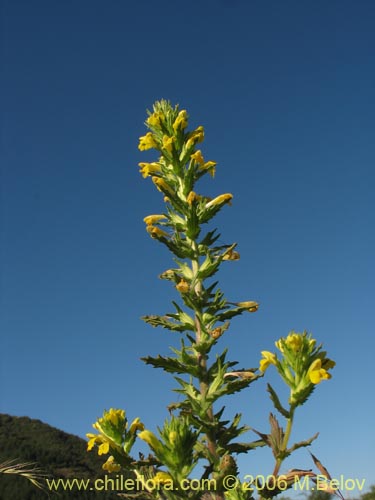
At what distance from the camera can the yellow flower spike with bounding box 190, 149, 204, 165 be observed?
3928 millimetres

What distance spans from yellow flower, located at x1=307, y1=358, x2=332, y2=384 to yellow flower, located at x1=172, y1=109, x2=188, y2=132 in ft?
8.22

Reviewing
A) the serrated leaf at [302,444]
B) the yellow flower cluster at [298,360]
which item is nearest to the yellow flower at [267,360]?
the yellow flower cluster at [298,360]

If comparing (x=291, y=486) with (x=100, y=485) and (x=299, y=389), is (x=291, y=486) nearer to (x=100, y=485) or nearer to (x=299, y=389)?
(x=299, y=389)

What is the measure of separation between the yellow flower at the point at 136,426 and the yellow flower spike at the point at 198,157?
2.13 metres

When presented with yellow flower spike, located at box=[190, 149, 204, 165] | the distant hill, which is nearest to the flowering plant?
yellow flower spike, located at box=[190, 149, 204, 165]

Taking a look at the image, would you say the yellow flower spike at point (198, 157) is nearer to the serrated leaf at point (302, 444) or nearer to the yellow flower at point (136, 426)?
the yellow flower at point (136, 426)

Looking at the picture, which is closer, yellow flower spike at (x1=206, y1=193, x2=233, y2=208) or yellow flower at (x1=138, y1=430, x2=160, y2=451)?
yellow flower at (x1=138, y1=430, x2=160, y2=451)

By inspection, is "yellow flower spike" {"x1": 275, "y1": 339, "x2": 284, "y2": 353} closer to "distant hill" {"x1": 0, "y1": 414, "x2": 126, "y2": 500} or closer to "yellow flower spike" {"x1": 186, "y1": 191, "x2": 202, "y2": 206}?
"yellow flower spike" {"x1": 186, "y1": 191, "x2": 202, "y2": 206}

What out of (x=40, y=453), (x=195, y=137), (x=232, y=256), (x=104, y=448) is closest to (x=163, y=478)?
(x=104, y=448)

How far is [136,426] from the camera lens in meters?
3.04

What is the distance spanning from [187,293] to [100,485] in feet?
4.75

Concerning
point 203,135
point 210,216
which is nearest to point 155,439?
point 210,216

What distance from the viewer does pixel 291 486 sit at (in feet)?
7.65

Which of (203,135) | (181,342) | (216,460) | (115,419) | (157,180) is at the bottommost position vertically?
(216,460)
